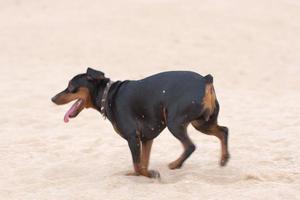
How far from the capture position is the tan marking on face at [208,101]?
5.78m

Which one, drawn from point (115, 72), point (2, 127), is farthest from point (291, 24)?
point (2, 127)

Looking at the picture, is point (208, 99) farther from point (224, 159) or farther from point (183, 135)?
point (224, 159)

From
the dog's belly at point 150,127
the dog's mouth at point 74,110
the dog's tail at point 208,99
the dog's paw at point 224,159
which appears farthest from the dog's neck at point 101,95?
the dog's paw at point 224,159

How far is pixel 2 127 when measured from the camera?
29.3 feet

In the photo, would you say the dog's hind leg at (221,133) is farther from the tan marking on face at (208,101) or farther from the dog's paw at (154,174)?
the dog's paw at (154,174)

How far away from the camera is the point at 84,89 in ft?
20.6

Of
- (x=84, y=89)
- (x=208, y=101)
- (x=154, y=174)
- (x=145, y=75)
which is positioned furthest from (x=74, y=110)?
(x=145, y=75)

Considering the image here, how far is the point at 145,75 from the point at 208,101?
23.4 ft

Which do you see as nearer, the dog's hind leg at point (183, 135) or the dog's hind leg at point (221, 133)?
the dog's hind leg at point (183, 135)

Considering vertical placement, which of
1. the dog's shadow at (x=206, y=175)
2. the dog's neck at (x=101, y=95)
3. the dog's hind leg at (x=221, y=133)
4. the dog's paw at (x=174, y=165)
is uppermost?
the dog's neck at (x=101, y=95)

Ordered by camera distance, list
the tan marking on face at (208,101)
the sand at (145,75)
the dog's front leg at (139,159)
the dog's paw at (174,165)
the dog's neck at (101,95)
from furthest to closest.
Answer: the dog's paw at (174,165) < the dog's neck at (101,95) < the dog's front leg at (139,159) < the sand at (145,75) < the tan marking on face at (208,101)

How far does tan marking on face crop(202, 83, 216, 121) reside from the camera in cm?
578

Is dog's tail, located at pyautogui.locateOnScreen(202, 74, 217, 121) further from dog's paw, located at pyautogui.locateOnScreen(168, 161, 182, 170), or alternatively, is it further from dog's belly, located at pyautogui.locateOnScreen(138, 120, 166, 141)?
dog's paw, located at pyautogui.locateOnScreen(168, 161, 182, 170)

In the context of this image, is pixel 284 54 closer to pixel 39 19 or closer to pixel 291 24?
pixel 291 24
